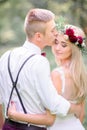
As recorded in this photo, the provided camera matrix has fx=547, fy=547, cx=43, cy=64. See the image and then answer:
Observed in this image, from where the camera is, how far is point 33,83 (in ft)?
12.2

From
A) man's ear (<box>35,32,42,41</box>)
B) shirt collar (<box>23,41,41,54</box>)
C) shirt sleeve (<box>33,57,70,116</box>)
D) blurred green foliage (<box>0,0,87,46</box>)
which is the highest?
man's ear (<box>35,32,42,41</box>)

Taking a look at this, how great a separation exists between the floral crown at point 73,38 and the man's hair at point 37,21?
386 mm

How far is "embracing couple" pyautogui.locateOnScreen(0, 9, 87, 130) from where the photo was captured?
147 inches

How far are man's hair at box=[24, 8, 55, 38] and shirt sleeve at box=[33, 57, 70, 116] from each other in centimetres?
22

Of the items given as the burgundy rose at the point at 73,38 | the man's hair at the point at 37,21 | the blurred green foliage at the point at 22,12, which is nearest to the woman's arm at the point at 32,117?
the man's hair at the point at 37,21

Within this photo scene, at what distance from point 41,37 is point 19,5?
33.6ft

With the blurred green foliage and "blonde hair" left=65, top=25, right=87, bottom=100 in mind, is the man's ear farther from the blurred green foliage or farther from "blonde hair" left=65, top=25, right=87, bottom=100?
Answer: the blurred green foliage

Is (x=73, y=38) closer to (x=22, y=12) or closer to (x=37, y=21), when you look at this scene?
(x=37, y=21)

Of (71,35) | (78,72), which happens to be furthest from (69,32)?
(78,72)

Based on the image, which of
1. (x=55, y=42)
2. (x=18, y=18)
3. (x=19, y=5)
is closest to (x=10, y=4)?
(x=19, y=5)

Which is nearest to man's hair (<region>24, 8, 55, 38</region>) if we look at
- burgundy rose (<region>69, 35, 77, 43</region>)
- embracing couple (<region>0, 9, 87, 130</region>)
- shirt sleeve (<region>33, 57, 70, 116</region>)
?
embracing couple (<region>0, 9, 87, 130</region>)

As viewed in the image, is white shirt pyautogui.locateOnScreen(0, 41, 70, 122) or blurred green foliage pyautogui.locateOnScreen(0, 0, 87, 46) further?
blurred green foliage pyautogui.locateOnScreen(0, 0, 87, 46)

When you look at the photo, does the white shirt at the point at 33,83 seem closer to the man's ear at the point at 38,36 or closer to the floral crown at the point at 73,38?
the man's ear at the point at 38,36

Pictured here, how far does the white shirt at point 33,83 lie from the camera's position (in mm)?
3711
